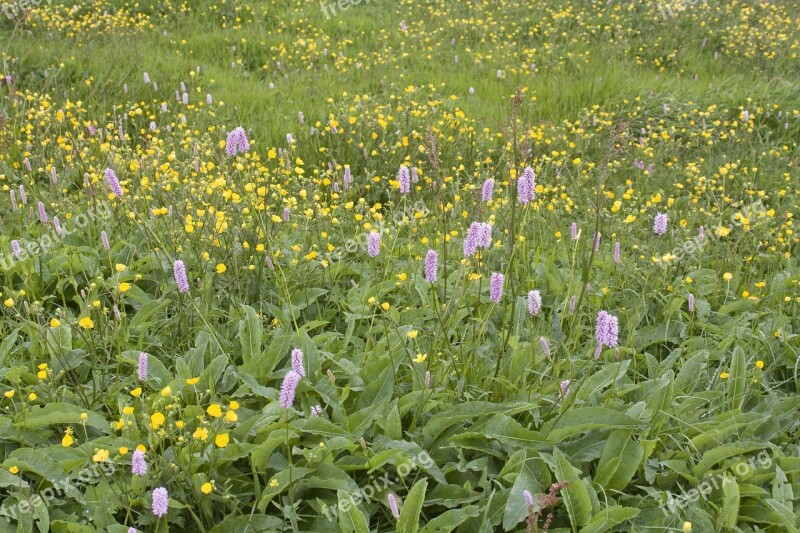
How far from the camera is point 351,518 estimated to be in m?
2.16

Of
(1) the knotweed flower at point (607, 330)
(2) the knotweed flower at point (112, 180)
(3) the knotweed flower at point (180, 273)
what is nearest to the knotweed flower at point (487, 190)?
(1) the knotweed flower at point (607, 330)

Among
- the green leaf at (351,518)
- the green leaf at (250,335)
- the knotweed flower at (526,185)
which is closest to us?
the green leaf at (351,518)

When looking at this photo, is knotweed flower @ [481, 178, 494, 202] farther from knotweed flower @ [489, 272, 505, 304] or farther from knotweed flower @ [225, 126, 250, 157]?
knotweed flower @ [225, 126, 250, 157]

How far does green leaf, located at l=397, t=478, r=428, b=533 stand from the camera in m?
2.17

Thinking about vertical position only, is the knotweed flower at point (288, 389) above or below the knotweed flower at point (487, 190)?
below

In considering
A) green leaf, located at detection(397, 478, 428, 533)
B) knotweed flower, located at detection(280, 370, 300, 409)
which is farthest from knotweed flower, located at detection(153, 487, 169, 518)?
green leaf, located at detection(397, 478, 428, 533)

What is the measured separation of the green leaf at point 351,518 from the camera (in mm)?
2154

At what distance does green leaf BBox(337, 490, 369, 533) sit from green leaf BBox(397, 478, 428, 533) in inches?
4.1

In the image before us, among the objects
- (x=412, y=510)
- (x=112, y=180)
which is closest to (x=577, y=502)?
(x=412, y=510)

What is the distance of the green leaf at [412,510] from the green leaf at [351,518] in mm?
104

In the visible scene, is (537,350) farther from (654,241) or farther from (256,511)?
(654,241)

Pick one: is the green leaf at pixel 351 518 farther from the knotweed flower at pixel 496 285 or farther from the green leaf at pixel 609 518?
the knotweed flower at pixel 496 285

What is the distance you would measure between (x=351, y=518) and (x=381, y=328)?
1.10 meters

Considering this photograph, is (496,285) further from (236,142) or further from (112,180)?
(112,180)
